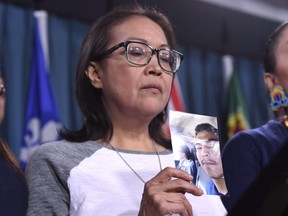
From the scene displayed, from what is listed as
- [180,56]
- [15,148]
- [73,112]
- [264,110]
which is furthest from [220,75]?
[180,56]

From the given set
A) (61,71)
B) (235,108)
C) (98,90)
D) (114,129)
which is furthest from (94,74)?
(235,108)

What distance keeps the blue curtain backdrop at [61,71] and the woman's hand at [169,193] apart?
2.11 meters

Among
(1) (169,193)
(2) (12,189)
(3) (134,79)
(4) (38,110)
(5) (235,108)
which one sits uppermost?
(3) (134,79)

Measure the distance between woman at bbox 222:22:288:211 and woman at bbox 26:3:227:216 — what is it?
0.18 metres

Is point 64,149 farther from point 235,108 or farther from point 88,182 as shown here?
point 235,108

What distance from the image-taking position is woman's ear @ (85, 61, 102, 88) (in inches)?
55.8

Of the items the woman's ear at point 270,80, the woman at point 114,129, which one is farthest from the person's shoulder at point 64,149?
the woman's ear at point 270,80

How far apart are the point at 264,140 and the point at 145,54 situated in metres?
0.40

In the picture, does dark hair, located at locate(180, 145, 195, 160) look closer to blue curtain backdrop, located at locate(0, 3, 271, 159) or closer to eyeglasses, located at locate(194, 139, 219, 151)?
eyeglasses, located at locate(194, 139, 219, 151)

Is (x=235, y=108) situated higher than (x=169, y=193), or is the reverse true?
(x=169, y=193)

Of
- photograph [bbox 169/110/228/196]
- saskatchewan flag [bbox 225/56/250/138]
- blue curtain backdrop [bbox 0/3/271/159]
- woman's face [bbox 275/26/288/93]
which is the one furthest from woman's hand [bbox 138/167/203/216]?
saskatchewan flag [bbox 225/56/250/138]

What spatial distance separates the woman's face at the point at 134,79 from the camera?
4.30 feet

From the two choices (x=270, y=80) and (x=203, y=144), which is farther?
(x=270, y=80)

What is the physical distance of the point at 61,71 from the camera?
3.31m
